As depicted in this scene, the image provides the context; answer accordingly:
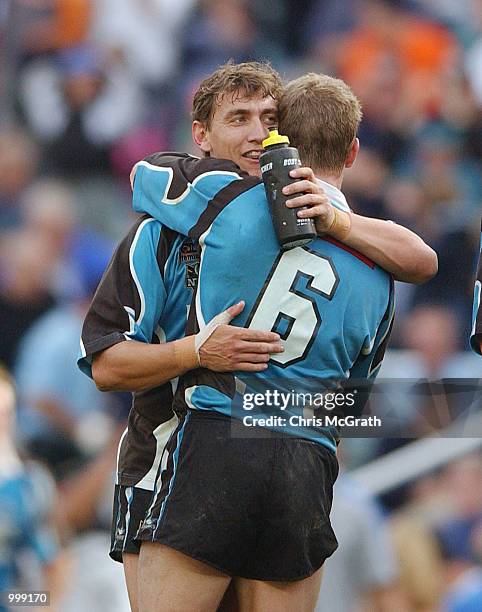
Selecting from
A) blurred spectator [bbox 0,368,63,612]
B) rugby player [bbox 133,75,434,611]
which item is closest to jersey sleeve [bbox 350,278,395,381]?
rugby player [bbox 133,75,434,611]

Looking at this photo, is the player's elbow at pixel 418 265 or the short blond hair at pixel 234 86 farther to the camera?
the short blond hair at pixel 234 86

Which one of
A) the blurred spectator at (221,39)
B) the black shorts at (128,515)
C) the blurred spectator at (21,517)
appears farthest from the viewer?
the blurred spectator at (221,39)

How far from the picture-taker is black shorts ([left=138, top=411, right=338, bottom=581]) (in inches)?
98.0

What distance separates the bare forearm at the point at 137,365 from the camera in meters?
2.62

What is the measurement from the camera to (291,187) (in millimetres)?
2482

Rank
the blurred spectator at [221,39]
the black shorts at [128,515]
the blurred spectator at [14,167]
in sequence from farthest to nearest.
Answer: the blurred spectator at [221,39] → the blurred spectator at [14,167] → the black shorts at [128,515]

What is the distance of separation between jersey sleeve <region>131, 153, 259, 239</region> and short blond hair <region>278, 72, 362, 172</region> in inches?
5.9

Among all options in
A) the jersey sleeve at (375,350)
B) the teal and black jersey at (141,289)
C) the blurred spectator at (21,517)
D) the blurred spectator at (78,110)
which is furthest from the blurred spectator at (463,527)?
the teal and black jersey at (141,289)

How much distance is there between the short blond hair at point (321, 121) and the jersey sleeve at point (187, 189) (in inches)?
5.9

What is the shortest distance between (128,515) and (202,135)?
3.39ft

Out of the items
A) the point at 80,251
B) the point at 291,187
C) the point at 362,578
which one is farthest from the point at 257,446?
the point at 80,251

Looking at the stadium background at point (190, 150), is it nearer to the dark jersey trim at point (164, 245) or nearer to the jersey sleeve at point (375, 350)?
the jersey sleeve at point (375, 350)

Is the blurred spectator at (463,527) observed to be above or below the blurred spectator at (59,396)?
below

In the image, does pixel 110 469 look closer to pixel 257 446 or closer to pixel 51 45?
pixel 51 45
